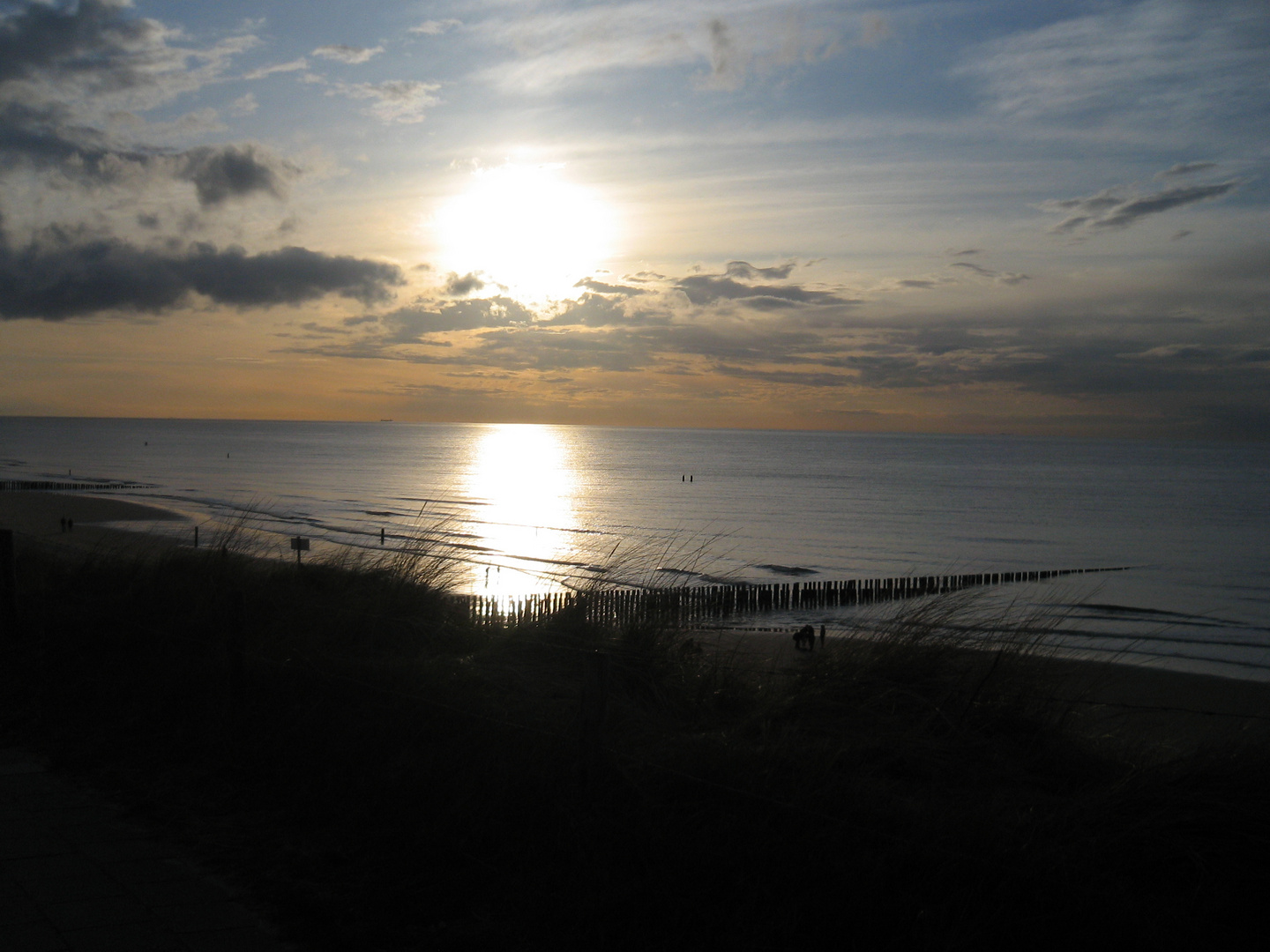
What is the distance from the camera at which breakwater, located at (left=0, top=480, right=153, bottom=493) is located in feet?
197

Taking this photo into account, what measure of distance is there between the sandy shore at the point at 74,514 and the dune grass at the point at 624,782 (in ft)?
95.0

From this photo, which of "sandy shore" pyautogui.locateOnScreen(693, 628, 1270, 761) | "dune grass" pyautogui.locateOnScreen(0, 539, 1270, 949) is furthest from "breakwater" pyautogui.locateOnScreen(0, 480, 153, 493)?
"dune grass" pyautogui.locateOnScreen(0, 539, 1270, 949)

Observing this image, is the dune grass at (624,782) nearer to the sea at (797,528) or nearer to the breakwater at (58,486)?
the sea at (797,528)

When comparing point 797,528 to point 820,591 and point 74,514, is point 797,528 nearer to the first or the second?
point 820,591

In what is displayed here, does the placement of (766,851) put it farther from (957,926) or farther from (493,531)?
(493,531)

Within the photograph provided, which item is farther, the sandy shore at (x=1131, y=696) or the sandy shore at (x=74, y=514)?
the sandy shore at (x=74, y=514)

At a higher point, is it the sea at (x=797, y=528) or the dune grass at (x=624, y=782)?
the dune grass at (x=624, y=782)

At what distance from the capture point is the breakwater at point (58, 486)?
2361 inches

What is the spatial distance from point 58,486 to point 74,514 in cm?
1984

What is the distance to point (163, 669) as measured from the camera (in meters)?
7.88

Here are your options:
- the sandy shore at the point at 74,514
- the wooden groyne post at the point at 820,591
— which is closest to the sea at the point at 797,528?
the wooden groyne post at the point at 820,591

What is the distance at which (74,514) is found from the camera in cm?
4691

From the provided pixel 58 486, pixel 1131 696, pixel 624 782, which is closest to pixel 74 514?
pixel 58 486

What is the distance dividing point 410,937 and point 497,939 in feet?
1.36
